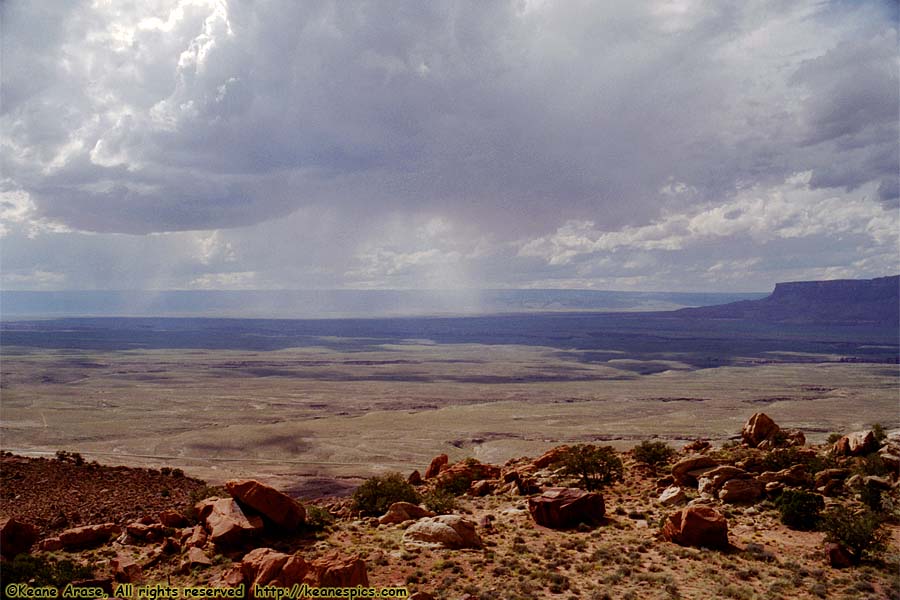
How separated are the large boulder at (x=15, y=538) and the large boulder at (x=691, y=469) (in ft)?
81.7

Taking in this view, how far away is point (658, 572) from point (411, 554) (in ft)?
23.1

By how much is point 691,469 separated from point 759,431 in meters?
8.81

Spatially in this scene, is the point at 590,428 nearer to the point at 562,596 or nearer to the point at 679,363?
the point at 562,596

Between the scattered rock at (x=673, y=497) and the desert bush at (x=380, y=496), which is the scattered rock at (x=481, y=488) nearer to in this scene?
the desert bush at (x=380, y=496)

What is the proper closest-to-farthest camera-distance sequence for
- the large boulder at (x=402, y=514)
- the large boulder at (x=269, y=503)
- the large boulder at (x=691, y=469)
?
the large boulder at (x=269, y=503) < the large boulder at (x=402, y=514) < the large boulder at (x=691, y=469)

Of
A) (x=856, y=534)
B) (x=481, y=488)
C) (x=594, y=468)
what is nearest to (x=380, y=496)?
(x=481, y=488)

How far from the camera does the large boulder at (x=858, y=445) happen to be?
26250mm

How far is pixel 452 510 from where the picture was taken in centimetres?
2320

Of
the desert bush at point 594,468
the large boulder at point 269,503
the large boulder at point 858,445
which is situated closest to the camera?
the large boulder at point 269,503

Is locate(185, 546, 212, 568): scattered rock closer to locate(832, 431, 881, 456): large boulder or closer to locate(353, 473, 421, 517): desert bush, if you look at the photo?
locate(353, 473, 421, 517): desert bush

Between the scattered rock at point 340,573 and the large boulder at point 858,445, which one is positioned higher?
the scattered rock at point 340,573

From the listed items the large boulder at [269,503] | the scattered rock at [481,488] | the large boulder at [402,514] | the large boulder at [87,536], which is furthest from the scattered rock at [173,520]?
the scattered rock at [481,488]

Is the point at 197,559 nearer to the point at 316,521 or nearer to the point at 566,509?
the point at 316,521

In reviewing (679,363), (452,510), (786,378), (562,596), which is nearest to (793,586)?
(562,596)
